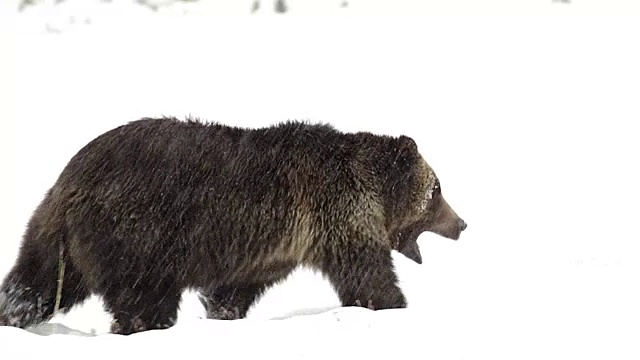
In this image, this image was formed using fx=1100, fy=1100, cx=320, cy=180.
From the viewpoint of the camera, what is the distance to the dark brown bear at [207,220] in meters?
6.81

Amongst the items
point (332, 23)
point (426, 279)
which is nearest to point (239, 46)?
point (332, 23)

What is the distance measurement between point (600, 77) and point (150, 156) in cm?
1197

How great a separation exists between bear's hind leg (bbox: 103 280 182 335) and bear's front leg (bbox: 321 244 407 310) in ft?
3.59

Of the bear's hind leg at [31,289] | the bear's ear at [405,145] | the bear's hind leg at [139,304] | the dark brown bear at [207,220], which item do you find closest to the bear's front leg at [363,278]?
the dark brown bear at [207,220]

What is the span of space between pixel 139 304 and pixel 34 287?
772 mm

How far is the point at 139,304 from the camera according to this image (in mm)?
6895

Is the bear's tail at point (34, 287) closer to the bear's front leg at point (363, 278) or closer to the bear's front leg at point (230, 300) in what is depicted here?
the bear's front leg at point (230, 300)

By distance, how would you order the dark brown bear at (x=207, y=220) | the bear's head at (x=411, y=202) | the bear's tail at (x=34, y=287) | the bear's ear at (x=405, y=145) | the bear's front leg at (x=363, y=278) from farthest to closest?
the bear's ear at (x=405, y=145)
the bear's head at (x=411, y=202)
the bear's front leg at (x=363, y=278)
the bear's tail at (x=34, y=287)
the dark brown bear at (x=207, y=220)

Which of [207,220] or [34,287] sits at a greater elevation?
[207,220]

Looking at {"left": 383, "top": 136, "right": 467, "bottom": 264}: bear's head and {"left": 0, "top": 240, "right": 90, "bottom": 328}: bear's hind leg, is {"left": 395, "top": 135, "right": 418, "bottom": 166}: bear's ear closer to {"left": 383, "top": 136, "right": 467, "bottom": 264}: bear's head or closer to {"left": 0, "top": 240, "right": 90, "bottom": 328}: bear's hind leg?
{"left": 383, "top": 136, "right": 467, "bottom": 264}: bear's head

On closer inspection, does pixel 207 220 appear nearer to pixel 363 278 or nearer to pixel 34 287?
pixel 363 278

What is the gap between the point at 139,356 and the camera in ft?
17.9

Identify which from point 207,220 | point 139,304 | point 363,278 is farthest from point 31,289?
point 363,278

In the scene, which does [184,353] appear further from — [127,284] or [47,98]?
[47,98]
